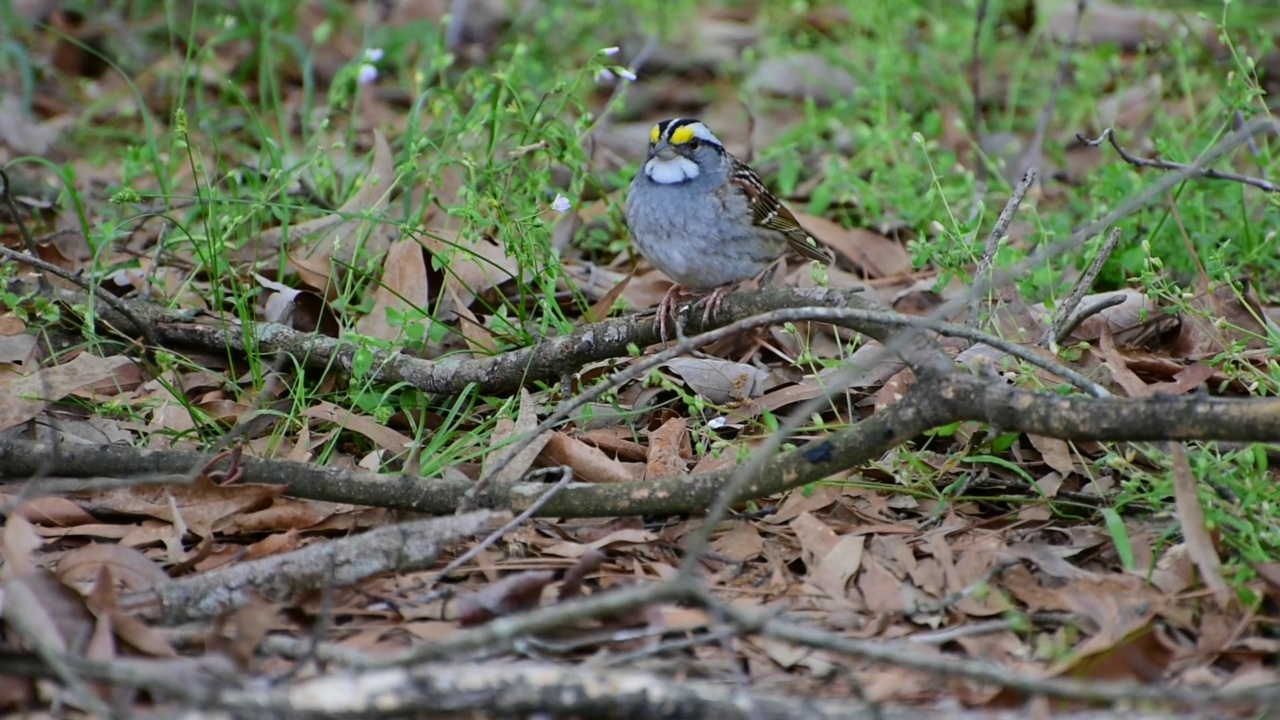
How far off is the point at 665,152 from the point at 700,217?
1.03ft

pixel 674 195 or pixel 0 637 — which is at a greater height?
pixel 674 195

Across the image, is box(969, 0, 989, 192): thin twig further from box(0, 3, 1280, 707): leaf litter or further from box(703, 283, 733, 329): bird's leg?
box(703, 283, 733, 329): bird's leg

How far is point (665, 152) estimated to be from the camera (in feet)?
17.1

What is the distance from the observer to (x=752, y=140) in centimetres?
670

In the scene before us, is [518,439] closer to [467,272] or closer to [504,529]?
[504,529]

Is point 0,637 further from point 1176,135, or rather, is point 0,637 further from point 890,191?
point 1176,135

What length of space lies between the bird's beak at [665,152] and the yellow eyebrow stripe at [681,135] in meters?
0.03

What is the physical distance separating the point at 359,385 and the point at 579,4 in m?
4.44

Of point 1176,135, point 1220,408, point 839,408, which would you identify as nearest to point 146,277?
point 839,408

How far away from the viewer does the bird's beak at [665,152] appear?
522 centimetres

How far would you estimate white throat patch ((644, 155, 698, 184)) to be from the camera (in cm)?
518

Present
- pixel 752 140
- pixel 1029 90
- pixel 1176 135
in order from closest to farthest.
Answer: pixel 1176 135 → pixel 752 140 → pixel 1029 90

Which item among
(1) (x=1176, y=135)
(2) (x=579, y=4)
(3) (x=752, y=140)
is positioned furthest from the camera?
(2) (x=579, y=4)

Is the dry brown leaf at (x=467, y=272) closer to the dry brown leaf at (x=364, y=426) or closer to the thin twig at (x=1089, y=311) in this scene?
the dry brown leaf at (x=364, y=426)
